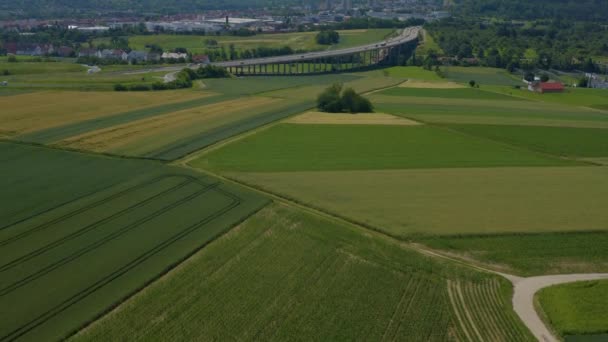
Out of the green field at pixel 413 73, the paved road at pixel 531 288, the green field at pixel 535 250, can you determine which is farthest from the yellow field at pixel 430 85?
the paved road at pixel 531 288

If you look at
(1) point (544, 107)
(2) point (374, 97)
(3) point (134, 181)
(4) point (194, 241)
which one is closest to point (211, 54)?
(2) point (374, 97)

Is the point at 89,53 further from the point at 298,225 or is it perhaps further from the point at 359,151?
the point at 298,225

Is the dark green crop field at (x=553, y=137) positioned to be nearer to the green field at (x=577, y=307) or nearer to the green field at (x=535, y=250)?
the green field at (x=535, y=250)

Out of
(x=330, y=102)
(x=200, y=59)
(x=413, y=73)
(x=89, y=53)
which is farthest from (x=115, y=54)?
(x=330, y=102)

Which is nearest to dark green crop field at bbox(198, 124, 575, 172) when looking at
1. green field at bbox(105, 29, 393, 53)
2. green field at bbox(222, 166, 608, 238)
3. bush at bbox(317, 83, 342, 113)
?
green field at bbox(222, 166, 608, 238)

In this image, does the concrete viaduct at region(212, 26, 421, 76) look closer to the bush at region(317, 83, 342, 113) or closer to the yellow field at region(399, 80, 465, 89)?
the yellow field at region(399, 80, 465, 89)

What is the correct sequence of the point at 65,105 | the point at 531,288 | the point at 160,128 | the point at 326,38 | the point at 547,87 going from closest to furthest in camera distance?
the point at 531,288, the point at 160,128, the point at 65,105, the point at 547,87, the point at 326,38
